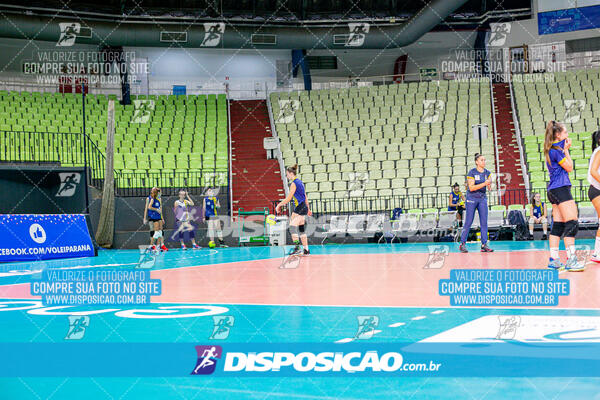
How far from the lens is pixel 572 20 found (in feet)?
97.4

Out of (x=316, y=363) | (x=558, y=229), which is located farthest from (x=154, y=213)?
(x=316, y=363)

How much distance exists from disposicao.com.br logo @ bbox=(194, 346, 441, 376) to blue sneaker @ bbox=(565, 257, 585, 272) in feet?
16.0

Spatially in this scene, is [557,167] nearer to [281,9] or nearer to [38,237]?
[38,237]

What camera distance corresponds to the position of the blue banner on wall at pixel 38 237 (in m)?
12.9

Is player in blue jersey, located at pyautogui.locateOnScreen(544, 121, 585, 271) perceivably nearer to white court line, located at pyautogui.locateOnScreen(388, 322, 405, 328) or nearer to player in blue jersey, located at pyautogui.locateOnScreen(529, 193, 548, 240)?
white court line, located at pyautogui.locateOnScreen(388, 322, 405, 328)

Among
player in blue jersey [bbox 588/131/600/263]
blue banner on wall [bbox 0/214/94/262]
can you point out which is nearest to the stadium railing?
blue banner on wall [bbox 0/214/94/262]

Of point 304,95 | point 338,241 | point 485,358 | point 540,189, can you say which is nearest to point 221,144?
point 304,95

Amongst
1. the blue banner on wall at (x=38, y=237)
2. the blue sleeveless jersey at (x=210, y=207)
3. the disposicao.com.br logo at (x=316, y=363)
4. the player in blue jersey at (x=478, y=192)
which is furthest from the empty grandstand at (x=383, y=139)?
the disposicao.com.br logo at (x=316, y=363)

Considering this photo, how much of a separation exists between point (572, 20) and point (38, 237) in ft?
86.4

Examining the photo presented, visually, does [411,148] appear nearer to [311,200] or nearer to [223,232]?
[311,200]

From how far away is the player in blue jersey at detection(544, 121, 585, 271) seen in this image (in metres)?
7.43

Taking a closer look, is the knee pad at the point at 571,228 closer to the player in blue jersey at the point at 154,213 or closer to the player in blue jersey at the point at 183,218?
the player in blue jersey at the point at 154,213

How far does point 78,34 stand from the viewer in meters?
27.1

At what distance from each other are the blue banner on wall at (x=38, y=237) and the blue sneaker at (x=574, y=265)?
33.4 feet
